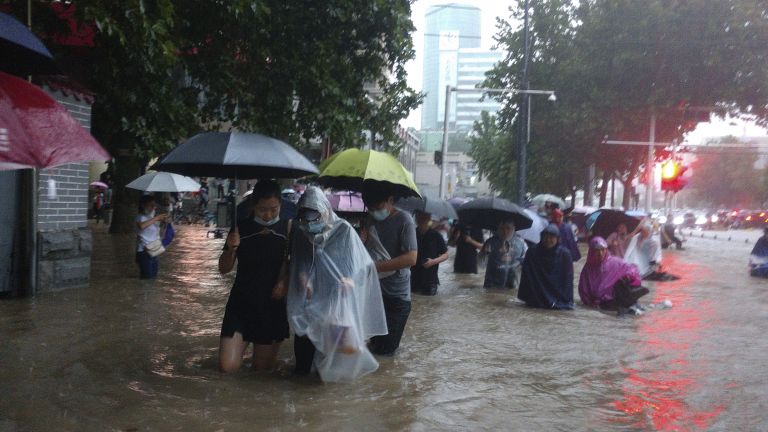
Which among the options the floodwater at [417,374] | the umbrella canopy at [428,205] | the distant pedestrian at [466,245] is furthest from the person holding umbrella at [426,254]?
the distant pedestrian at [466,245]

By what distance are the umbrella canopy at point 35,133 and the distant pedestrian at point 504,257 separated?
10.6m

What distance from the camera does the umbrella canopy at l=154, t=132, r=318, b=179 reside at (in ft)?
20.2

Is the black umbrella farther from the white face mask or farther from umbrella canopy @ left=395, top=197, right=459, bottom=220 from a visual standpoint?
the white face mask

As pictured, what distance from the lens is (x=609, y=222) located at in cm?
1415

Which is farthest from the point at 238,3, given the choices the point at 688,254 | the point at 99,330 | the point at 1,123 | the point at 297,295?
the point at 688,254

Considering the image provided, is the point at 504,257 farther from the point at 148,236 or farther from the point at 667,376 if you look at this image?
the point at 667,376

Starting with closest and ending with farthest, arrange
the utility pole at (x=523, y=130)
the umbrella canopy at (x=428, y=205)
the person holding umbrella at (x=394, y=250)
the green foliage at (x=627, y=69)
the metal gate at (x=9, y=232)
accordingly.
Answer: the person holding umbrella at (x=394, y=250)
the metal gate at (x=9, y=232)
the umbrella canopy at (x=428, y=205)
the utility pole at (x=523, y=130)
the green foliage at (x=627, y=69)

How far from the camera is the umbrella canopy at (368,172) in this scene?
7645 mm

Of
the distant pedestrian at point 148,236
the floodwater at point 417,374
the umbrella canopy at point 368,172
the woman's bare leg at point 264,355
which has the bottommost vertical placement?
the floodwater at point 417,374

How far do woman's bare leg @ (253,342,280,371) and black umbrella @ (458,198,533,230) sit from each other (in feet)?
24.0

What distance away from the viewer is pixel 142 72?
11977 millimetres

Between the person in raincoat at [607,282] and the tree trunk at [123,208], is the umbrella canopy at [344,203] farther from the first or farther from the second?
the tree trunk at [123,208]

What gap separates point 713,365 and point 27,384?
20.4 ft

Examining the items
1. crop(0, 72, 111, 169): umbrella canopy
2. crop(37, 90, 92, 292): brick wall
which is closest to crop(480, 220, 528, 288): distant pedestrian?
crop(37, 90, 92, 292): brick wall
